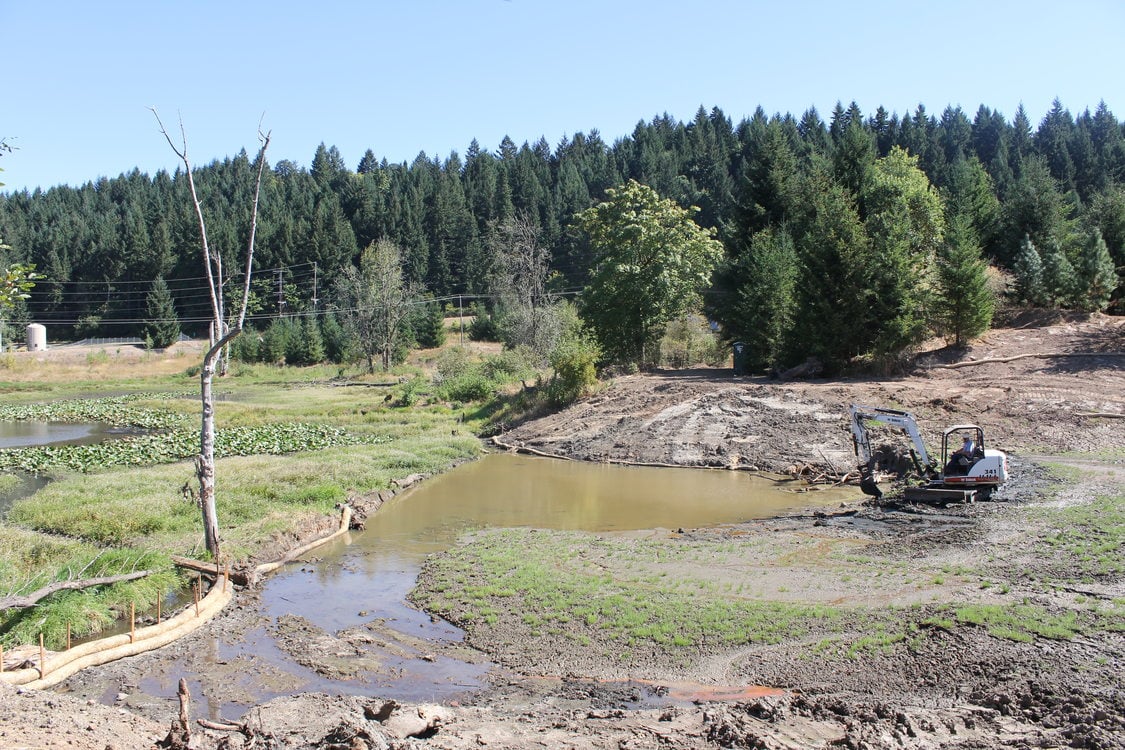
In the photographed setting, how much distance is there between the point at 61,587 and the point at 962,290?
32.9m

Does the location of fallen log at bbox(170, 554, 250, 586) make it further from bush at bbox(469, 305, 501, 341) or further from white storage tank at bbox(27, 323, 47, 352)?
white storage tank at bbox(27, 323, 47, 352)

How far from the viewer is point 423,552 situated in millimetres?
18719

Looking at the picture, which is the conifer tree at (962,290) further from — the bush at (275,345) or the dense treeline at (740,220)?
the bush at (275,345)

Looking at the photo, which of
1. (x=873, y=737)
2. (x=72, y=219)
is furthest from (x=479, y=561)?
(x=72, y=219)

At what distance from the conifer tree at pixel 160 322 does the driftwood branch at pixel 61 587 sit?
83.8 m

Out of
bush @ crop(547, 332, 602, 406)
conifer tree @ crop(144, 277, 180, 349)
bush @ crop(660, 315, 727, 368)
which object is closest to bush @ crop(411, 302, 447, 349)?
conifer tree @ crop(144, 277, 180, 349)

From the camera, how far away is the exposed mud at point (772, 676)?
8.95m

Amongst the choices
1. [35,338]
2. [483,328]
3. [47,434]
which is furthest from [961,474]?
[35,338]

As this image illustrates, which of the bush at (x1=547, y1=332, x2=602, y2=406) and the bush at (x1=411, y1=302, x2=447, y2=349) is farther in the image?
the bush at (x1=411, y1=302, x2=447, y2=349)

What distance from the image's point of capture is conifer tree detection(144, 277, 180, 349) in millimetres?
91188

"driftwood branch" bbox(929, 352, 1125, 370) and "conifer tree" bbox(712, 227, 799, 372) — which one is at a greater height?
"conifer tree" bbox(712, 227, 799, 372)

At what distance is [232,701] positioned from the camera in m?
11.0

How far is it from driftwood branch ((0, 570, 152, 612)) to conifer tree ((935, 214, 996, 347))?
31442 millimetres

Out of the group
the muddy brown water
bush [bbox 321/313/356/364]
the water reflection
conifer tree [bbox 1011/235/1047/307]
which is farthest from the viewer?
bush [bbox 321/313/356/364]
